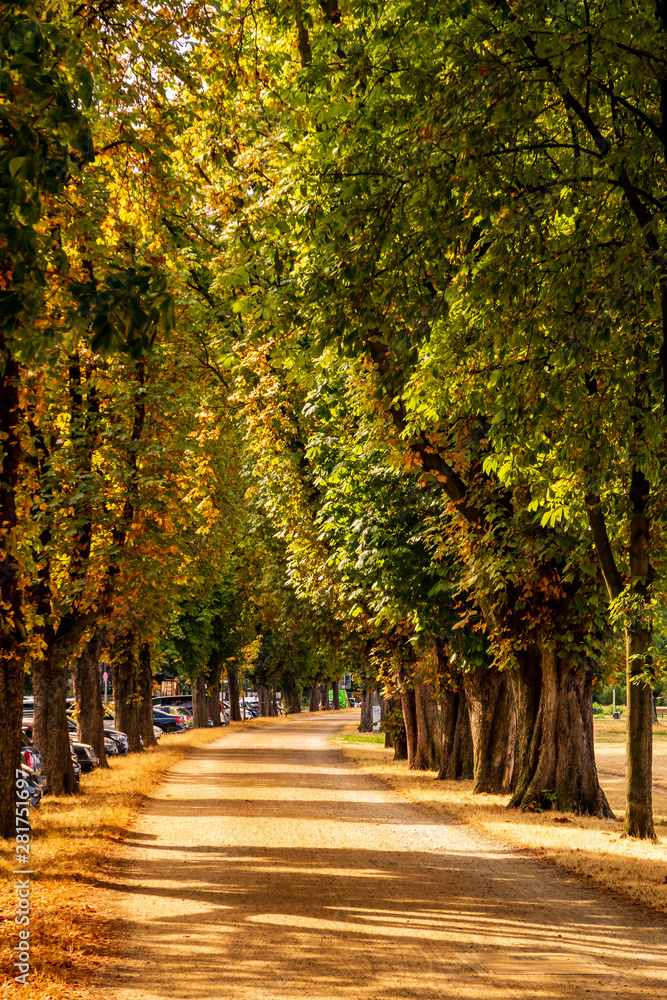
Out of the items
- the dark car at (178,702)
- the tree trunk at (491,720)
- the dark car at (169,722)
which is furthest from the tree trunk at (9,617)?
the dark car at (178,702)

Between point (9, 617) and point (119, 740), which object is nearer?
point (9, 617)

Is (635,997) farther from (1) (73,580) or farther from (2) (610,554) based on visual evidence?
(1) (73,580)

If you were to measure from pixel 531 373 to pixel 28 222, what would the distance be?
560 cm

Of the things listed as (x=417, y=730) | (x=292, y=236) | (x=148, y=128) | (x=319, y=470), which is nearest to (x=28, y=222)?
(x=292, y=236)

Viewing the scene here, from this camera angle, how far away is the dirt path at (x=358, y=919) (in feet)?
22.3

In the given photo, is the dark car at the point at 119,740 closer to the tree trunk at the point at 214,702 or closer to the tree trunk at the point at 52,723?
the tree trunk at the point at 52,723

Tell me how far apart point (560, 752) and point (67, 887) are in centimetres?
902

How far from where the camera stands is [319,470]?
2027 cm

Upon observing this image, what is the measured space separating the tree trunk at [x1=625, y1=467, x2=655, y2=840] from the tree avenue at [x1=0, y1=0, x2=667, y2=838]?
39 mm

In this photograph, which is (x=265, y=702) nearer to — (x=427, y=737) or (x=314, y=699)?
(x=314, y=699)

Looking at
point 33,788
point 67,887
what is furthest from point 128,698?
point 67,887

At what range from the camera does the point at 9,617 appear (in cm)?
1134

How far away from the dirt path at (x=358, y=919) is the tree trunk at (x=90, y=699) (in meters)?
10.8

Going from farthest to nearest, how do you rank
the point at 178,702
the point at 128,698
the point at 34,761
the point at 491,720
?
the point at 178,702, the point at 128,698, the point at 34,761, the point at 491,720
